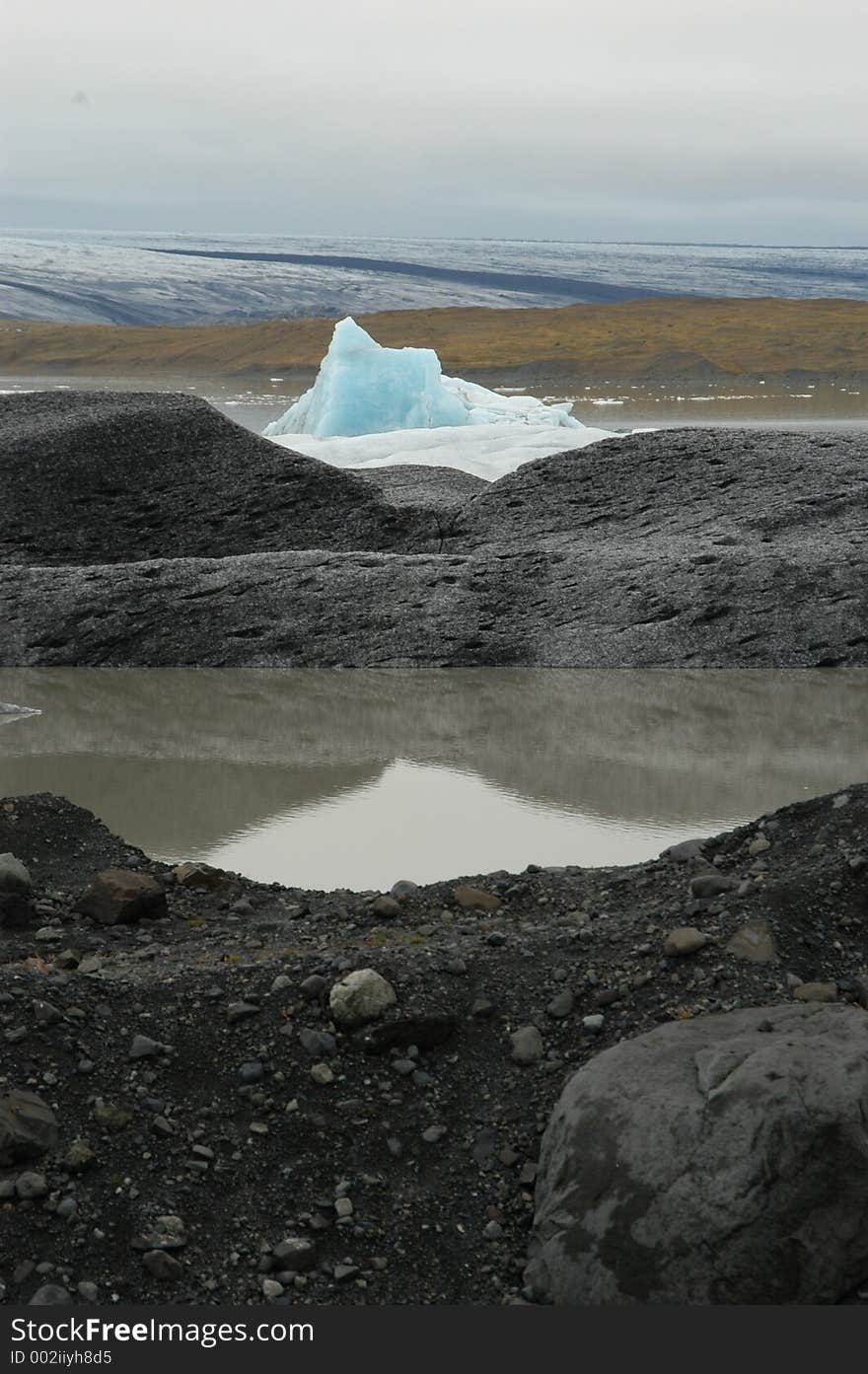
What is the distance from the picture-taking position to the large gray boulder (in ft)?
11.3

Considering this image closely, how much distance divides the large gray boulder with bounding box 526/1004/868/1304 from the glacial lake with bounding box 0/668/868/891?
112 inches

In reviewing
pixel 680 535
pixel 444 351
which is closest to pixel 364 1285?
pixel 680 535

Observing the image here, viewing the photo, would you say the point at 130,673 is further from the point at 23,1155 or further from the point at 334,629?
the point at 23,1155

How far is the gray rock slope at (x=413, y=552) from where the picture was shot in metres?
12.0

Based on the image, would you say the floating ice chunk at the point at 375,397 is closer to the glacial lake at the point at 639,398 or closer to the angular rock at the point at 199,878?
the glacial lake at the point at 639,398

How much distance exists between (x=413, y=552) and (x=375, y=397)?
16.8 m

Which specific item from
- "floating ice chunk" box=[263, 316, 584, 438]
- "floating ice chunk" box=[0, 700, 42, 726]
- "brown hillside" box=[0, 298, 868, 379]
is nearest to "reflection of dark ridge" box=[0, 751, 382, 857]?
"floating ice chunk" box=[0, 700, 42, 726]

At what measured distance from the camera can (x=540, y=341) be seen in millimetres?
71375

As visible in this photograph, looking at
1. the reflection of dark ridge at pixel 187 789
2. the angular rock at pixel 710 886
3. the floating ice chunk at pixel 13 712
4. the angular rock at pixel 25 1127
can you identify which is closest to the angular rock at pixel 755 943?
the angular rock at pixel 710 886

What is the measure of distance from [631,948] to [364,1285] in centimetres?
156

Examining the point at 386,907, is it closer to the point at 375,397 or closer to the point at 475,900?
the point at 475,900

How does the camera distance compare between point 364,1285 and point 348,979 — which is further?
point 348,979

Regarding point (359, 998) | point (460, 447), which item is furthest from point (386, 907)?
point (460, 447)

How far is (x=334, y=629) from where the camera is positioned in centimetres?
1222
